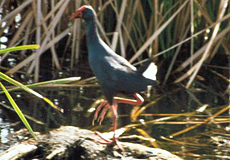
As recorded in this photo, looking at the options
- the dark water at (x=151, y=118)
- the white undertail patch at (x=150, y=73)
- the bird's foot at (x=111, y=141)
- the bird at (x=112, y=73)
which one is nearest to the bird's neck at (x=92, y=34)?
the bird at (x=112, y=73)

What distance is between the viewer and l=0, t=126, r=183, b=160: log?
2639 millimetres

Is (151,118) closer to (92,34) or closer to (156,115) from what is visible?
(156,115)

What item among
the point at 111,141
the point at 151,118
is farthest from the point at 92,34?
the point at 151,118

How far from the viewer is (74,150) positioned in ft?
8.93

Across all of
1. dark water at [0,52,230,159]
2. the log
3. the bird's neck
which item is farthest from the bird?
dark water at [0,52,230,159]

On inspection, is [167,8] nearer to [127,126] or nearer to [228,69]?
[228,69]

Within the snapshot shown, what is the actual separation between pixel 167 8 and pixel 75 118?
59.6 inches

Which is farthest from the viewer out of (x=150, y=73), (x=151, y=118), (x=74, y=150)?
(x=151, y=118)

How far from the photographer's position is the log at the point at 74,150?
8.66 ft

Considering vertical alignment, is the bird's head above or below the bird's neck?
above

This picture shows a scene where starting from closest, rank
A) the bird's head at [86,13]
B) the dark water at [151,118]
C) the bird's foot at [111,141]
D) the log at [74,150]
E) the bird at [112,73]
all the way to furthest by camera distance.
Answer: the log at [74,150]
the bird's foot at [111,141]
the bird at [112,73]
the bird's head at [86,13]
the dark water at [151,118]

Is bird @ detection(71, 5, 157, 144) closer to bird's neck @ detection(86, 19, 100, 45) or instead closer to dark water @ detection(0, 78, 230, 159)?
bird's neck @ detection(86, 19, 100, 45)

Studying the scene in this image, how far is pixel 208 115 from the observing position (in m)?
3.71

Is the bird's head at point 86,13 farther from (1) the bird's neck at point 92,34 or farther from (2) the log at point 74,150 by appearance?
(2) the log at point 74,150
